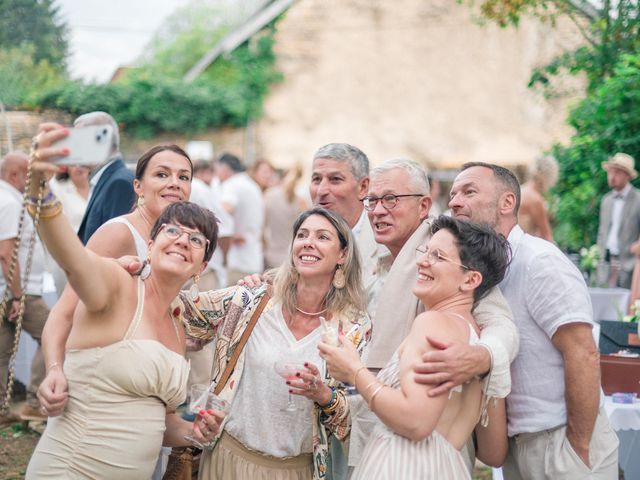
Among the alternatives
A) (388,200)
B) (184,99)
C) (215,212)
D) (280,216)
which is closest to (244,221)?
(280,216)

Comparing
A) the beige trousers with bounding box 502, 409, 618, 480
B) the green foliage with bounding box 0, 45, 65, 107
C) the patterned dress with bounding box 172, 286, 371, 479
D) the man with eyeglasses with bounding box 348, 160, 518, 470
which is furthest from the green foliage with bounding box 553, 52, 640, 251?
the green foliage with bounding box 0, 45, 65, 107

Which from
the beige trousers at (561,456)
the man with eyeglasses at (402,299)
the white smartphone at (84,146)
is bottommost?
the beige trousers at (561,456)

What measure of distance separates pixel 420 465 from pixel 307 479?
787 mm

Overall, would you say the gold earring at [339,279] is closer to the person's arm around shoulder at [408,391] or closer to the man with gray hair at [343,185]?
the person's arm around shoulder at [408,391]

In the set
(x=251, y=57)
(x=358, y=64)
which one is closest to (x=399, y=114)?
(x=358, y=64)

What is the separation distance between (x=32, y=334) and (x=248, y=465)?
13.6 feet

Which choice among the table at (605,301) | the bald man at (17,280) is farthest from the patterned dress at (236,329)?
the table at (605,301)

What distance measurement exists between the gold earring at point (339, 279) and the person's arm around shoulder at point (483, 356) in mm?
698

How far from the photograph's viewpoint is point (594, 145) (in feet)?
35.0

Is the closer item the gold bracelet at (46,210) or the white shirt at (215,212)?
the gold bracelet at (46,210)

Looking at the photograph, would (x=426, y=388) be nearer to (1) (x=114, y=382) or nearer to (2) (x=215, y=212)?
(1) (x=114, y=382)

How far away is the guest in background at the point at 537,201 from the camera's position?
7.66m

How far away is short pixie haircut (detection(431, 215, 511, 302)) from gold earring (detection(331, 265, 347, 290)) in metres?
0.67

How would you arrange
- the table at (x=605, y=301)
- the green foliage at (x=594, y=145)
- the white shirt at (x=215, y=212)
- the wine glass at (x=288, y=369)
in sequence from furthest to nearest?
the green foliage at (x=594, y=145), the table at (x=605, y=301), the white shirt at (x=215, y=212), the wine glass at (x=288, y=369)
